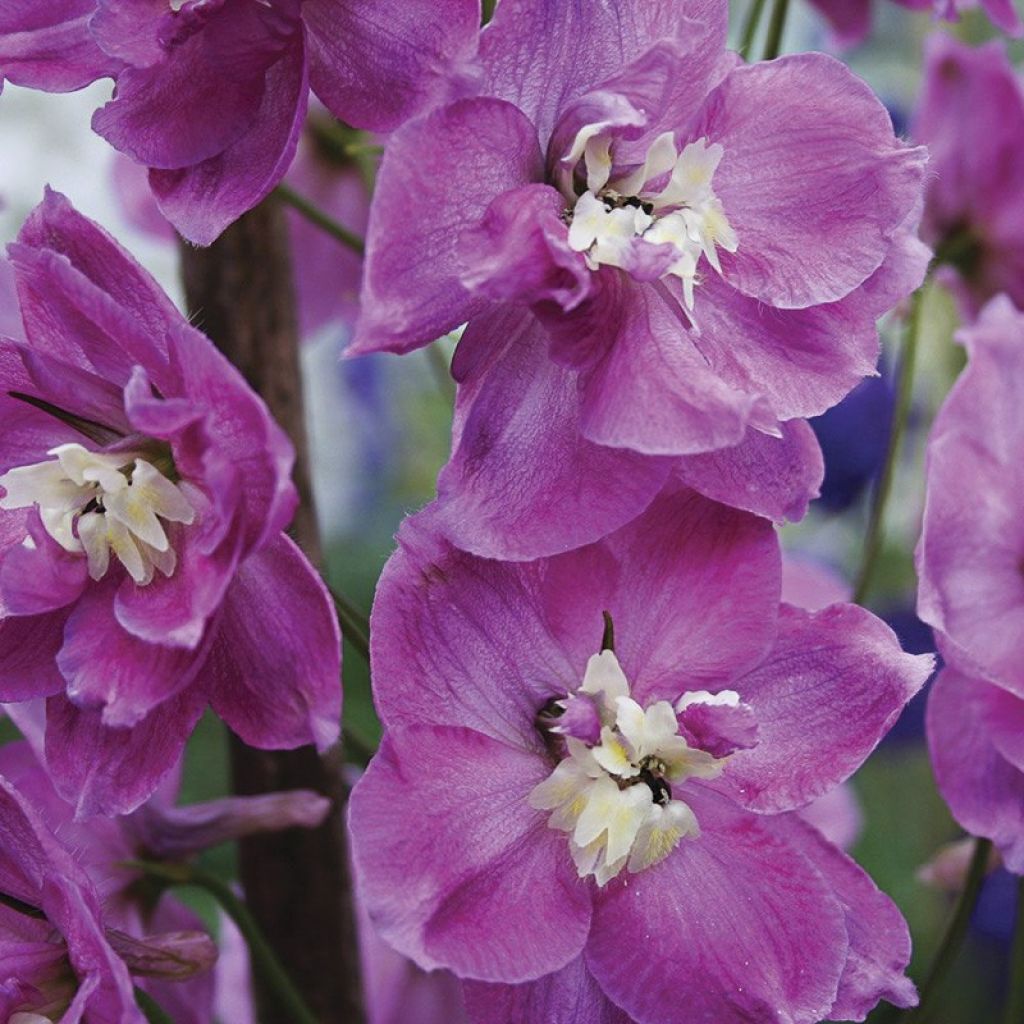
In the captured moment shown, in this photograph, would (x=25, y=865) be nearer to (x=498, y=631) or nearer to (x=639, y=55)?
(x=498, y=631)

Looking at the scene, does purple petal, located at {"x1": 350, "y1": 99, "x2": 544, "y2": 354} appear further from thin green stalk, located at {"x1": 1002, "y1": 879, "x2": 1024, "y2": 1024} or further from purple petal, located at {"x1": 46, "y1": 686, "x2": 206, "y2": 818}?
thin green stalk, located at {"x1": 1002, "y1": 879, "x2": 1024, "y2": 1024}

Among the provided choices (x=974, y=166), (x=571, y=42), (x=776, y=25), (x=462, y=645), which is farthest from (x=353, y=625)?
(x=974, y=166)

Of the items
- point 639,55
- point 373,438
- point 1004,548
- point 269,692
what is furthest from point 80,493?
point 373,438

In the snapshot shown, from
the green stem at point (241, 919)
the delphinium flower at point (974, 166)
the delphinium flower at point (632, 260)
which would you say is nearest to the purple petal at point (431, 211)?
the delphinium flower at point (632, 260)

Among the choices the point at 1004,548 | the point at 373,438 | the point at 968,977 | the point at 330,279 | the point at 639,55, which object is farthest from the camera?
the point at 373,438

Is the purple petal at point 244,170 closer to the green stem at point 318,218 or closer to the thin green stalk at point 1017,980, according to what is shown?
the green stem at point 318,218

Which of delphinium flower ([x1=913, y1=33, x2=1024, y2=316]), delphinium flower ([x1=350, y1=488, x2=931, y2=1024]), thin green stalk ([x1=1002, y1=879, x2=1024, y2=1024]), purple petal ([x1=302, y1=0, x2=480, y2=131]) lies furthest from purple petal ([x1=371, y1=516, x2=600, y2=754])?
delphinium flower ([x1=913, y1=33, x2=1024, y2=316])
